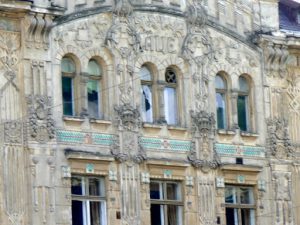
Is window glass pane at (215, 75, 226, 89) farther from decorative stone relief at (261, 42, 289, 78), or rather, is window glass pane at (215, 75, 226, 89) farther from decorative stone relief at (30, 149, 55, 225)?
decorative stone relief at (30, 149, 55, 225)

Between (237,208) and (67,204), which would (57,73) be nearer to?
(67,204)

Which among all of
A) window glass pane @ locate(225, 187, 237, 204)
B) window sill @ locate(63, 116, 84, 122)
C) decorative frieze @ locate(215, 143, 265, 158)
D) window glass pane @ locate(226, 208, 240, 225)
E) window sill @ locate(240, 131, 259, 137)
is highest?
window sill @ locate(63, 116, 84, 122)

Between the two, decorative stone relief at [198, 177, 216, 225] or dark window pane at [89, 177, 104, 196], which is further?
decorative stone relief at [198, 177, 216, 225]

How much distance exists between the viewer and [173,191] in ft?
160

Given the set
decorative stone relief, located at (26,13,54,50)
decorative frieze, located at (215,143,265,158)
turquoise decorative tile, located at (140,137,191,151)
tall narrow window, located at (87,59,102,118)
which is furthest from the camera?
decorative frieze, located at (215,143,265,158)

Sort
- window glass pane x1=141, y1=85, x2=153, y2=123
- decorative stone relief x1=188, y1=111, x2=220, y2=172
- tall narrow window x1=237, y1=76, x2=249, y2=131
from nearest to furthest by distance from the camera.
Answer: window glass pane x1=141, y1=85, x2=153, y2=123, decorative stone relief x1=188, y1=111, x2=220, y2=172, tall narrow window x1=237, y1=76, x2=249, y2=131

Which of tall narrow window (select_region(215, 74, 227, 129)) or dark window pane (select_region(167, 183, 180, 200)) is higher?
tall narrow window (select_region(215, 74, 227, 129))

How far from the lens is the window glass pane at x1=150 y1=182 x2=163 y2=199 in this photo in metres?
48.3

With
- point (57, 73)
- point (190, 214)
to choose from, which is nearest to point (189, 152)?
point (190, 214)

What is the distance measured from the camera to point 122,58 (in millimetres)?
48188

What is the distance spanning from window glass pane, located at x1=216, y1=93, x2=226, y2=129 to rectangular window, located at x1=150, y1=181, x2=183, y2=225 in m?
2.67

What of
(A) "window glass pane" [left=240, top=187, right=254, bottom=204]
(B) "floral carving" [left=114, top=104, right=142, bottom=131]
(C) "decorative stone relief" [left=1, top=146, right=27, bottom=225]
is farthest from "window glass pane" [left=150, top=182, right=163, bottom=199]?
(C) "decorative stone relief" [left=1, top=146, right=27, bottom=225]

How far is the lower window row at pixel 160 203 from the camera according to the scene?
1847 inches

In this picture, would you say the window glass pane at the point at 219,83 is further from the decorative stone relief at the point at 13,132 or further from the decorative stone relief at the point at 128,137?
the decorative stone relief at the point at 13,132
